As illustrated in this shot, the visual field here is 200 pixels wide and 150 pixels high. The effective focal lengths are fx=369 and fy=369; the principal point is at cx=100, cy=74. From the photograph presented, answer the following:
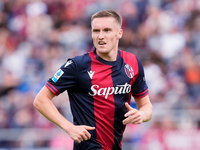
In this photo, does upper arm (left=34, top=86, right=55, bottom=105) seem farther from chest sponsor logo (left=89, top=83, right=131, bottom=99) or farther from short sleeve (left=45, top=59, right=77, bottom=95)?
chest sponsor logo (left=89, top=83, right=131, bottom=99)

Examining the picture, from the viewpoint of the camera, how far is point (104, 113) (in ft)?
14.1

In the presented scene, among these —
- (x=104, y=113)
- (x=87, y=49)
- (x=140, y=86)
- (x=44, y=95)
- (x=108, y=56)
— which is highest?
(x=87, y=49)

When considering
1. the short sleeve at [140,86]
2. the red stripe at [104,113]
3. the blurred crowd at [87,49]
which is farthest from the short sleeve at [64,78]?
the blurred crowd at [87,49]

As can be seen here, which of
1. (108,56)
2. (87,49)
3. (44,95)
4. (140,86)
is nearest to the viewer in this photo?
(44,95)

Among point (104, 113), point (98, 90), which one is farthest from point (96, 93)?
point (104, 113)

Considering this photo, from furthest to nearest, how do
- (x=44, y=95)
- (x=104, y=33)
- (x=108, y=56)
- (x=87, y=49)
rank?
(x=87, y=49)
(x=108, y=56)
(x=104, y=33)
(x=44, y=95)

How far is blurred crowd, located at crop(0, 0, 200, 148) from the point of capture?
9.27 metres

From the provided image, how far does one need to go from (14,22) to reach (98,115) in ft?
27.4

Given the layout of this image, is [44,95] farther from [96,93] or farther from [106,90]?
[106,90]

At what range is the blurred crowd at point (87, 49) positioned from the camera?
927cm

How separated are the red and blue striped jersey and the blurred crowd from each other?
4.17m

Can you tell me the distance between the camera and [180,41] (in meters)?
10.6

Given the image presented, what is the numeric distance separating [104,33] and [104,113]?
0.93 m

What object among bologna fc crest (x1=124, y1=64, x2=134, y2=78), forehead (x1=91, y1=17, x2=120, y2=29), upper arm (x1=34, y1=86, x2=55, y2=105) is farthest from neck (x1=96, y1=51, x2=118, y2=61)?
upper arm (x1=34, y1=86, x2=55, y2=105)
